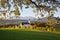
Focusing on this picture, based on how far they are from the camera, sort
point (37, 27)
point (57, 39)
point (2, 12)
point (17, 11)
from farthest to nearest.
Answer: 1. point (37, 27)
2. point (57, 39)
3. point (2, 12)
4. point (17, 11)

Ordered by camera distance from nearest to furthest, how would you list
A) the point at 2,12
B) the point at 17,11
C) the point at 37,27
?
1. the point at 17,11
2. the point at 2,12
3. the point at 37,27

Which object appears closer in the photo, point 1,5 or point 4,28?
point 1,5

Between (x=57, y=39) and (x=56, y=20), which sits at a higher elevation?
(x=56, y=20)

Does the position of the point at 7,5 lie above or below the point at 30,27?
above

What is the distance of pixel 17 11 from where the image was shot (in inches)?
501

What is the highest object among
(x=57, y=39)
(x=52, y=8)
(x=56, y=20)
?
(x=52, y=8)

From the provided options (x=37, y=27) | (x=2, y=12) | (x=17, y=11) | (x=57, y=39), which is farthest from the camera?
(x=37, y=27)

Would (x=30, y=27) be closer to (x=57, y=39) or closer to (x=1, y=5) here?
(x=57, y=39)

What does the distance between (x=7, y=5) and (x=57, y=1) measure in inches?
135

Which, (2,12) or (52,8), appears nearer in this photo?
(52,8)

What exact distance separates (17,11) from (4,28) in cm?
1745

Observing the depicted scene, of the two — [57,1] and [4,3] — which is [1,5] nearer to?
[4,3]

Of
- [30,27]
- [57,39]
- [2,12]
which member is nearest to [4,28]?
[30,27]

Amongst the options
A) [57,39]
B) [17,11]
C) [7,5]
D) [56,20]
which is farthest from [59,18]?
[57,39]
